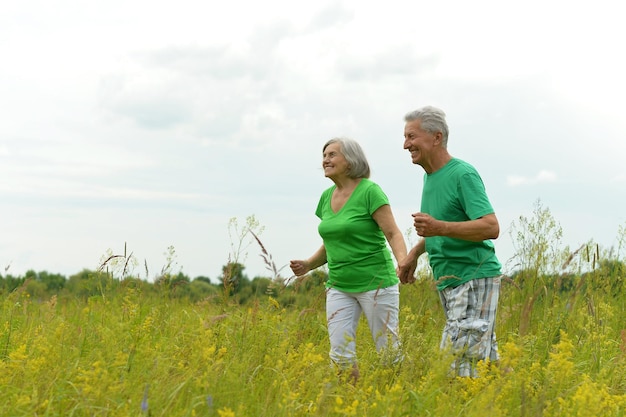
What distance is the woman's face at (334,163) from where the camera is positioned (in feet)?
16.7

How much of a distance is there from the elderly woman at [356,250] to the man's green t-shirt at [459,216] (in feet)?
1.72

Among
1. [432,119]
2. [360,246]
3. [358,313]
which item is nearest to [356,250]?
[360,246]

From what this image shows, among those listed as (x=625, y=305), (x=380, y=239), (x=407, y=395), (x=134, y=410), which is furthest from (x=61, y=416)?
(x=625, y=305)

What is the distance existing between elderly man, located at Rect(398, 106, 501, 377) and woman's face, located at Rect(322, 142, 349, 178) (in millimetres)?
794

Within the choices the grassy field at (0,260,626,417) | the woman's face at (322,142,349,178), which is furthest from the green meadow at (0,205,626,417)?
the woman's face at (322,142,349,178)

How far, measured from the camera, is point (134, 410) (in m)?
3.23

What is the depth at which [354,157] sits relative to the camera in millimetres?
5094

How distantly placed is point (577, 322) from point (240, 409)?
14.2 feet

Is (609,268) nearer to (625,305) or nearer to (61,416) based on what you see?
(625,305)

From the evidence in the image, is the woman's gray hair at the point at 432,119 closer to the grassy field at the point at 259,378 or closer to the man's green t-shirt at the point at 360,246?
the man's green t-shirt at the point at 360,246

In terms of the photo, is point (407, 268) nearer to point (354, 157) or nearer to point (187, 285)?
point (354, 157)

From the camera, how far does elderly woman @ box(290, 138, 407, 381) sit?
4875 millimetres

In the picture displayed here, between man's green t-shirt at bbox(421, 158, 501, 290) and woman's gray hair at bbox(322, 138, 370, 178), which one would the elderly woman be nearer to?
woman's gray hair at bbox(322, 138, 370, 178)

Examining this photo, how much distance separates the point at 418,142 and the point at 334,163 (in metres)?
0.93
